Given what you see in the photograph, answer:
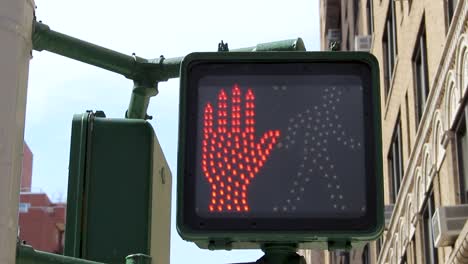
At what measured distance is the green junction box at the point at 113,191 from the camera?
4285 mm

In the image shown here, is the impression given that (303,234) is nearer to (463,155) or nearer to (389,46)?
(463,155)

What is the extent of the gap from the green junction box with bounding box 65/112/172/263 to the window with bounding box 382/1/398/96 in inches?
968

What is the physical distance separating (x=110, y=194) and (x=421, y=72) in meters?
20.6

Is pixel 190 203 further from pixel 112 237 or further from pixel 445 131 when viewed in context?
pixel 445 131

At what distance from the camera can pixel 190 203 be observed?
3.53m

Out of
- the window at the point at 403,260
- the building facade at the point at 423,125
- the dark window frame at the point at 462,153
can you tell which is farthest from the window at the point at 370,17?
the dark window frame at the point at 462,153

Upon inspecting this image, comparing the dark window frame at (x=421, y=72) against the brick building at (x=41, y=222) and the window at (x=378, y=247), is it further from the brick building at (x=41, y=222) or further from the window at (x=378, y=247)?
the brick building at (x=41, y=222)

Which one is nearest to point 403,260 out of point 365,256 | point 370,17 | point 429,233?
point 429,233

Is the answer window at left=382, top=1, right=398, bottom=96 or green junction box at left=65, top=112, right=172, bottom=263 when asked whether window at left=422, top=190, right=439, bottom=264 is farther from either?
green junction box at left=65, top=112, right=172, bottom=263

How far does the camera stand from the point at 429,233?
23.2 m

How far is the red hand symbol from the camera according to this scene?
3516 millimetres

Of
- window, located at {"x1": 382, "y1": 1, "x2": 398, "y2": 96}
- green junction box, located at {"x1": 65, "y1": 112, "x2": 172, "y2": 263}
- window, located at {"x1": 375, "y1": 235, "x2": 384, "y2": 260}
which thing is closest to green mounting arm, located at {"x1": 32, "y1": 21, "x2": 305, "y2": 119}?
green junction box, located at {"x1": 65, "y1": 112, "x2": 172, "y2": 263}

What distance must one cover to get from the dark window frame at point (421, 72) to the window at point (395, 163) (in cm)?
338

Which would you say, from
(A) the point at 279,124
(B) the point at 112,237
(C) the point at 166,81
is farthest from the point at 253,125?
(C) the point at 166,81
